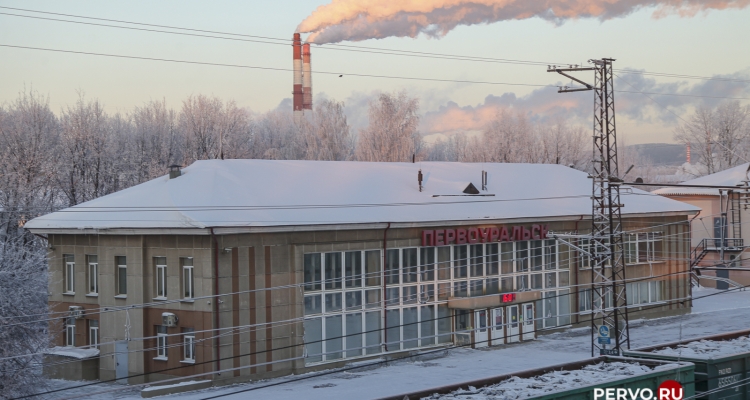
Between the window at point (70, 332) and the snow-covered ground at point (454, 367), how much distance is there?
219cm

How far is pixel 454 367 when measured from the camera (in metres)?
33.5

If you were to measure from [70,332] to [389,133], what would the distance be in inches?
2128

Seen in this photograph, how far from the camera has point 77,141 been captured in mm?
67250

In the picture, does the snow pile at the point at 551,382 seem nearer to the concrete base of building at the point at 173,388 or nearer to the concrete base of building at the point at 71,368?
the concrete base of building at the point at 173,388

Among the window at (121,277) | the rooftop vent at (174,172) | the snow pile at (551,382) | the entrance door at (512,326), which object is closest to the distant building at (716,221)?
the entrance door at (512,326)

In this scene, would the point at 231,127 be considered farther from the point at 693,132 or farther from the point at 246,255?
the point at 693,132

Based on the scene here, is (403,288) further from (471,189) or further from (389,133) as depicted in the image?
(389,133)

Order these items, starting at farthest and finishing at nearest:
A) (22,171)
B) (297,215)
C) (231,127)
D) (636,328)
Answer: (231,127), (22,171), (636,328), (297,215)

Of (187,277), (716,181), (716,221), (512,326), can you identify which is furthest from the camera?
(716,181)

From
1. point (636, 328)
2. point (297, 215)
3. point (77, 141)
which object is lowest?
point (636, 328)

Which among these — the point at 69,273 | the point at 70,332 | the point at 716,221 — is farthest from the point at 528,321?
the point at 716,221

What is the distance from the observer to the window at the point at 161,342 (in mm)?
31641

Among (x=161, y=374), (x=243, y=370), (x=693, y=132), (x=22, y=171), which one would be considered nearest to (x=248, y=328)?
(x=243, y=370)

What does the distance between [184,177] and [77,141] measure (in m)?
36.1
